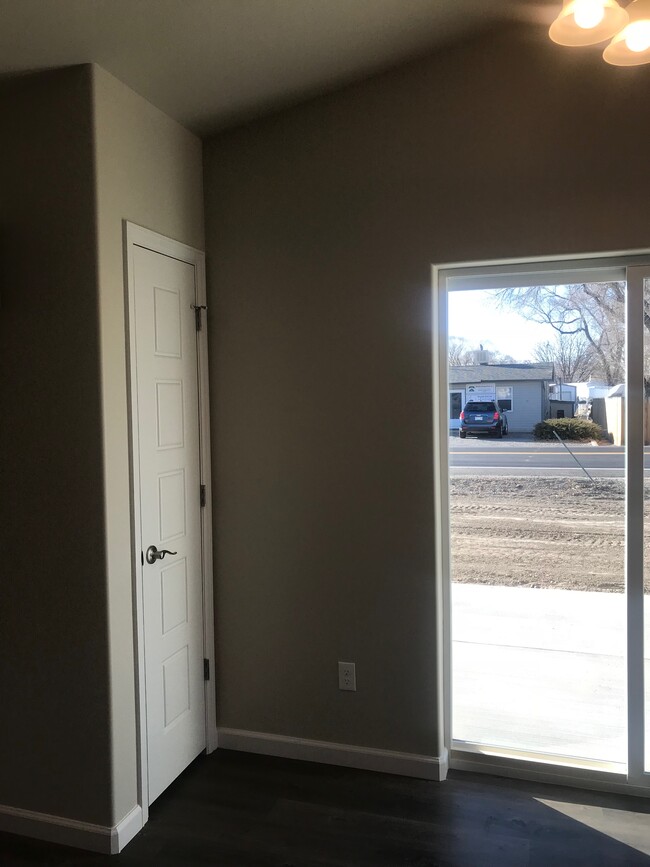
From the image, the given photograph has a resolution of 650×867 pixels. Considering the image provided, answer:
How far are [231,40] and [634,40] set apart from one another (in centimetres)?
133

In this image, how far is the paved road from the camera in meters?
2.84

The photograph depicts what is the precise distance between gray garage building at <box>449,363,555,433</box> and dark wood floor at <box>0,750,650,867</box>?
1.52 m

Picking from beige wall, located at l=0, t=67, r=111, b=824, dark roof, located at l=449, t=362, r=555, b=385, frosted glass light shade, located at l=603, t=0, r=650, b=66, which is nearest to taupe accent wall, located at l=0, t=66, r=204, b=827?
beige wall, located at l=0, t=67, r=111, b=824

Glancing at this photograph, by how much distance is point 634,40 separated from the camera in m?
1.90

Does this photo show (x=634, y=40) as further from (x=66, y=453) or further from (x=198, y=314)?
(x=66, y=453)

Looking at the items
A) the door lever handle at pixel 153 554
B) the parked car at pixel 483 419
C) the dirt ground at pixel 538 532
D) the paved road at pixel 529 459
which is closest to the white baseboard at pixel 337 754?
the dirt ground at pixel 538 532

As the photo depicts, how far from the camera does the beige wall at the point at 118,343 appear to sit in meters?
2.46

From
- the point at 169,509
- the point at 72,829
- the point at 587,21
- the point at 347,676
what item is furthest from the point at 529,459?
the point at 72,829

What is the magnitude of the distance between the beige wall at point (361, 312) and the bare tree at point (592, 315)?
0.19 meters

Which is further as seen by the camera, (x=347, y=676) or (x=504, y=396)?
(x=347, y=676)

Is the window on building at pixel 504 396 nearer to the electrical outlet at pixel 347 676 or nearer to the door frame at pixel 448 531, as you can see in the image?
the door frame at pixel 448 531

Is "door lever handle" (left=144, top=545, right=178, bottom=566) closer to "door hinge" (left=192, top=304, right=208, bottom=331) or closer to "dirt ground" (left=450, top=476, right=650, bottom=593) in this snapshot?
"door hinge" (left=192, top=304, right=208, bottom=331)

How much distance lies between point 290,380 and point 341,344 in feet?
0.94

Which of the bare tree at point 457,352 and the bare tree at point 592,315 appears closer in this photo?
the bare tree at point 592,315
